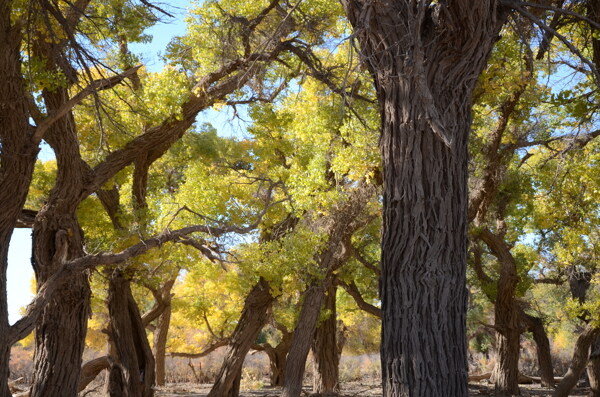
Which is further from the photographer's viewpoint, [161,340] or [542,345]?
[161,340]

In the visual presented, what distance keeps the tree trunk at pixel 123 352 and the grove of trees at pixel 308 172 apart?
0.15 feet

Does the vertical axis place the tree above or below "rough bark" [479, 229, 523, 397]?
above

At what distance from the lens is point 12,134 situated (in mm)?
8258

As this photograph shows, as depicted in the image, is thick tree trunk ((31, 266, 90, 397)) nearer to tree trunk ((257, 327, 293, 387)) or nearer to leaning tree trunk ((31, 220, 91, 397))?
leaning tree trunk ((31, 220, 91, 397))

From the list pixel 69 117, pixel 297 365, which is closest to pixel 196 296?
pixel 297 365

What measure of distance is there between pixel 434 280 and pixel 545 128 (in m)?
10.1

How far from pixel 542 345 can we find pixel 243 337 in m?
11.6

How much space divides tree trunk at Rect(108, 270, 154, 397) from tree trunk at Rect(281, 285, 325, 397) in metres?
3.31

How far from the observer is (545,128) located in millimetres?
13695

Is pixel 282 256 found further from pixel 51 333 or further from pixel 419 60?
pixel 419 60

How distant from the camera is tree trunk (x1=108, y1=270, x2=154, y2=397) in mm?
14695

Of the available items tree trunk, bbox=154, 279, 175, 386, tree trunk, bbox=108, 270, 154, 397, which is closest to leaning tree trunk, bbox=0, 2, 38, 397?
tree trunk, bbox=108, 270, 154, 397

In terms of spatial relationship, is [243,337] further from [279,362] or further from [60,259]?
[279,362]

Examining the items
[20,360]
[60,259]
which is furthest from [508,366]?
[20,360]
